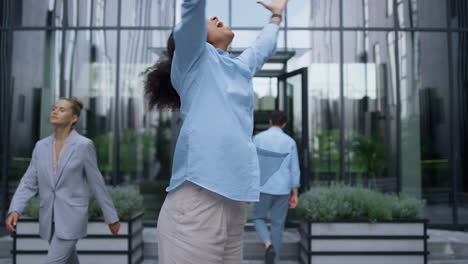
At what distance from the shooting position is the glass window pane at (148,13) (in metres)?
8.00

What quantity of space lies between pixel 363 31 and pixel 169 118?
4277mm

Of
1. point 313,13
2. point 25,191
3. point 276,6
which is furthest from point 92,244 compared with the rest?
point 313,13

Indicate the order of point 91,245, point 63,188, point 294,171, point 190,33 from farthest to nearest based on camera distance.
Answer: point 294,171
point 91,245
point 63,188
point 190,33

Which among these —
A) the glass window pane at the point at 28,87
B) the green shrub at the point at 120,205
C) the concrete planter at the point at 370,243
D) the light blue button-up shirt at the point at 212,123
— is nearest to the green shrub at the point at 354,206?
the concrete planter at the point at 370,243

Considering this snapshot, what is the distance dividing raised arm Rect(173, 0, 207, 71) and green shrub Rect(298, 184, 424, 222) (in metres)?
3.84

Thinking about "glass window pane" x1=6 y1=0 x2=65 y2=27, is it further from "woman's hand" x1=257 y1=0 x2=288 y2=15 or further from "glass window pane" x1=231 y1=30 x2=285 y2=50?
"woman's hand" x1=257 y1=0 x2=288 y2=15

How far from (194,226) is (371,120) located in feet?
22.6

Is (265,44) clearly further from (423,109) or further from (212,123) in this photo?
(423,109)

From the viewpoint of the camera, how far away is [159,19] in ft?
26.3

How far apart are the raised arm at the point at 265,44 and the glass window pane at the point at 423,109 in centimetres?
664

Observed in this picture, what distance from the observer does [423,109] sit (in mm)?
7754

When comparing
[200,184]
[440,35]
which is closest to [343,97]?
[440,35]

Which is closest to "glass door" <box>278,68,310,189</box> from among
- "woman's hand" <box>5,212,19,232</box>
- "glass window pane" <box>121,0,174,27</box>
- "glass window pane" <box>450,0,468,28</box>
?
"glass window pane" <box>121,0,174,27</box>

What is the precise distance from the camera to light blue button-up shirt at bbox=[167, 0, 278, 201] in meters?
1.37
